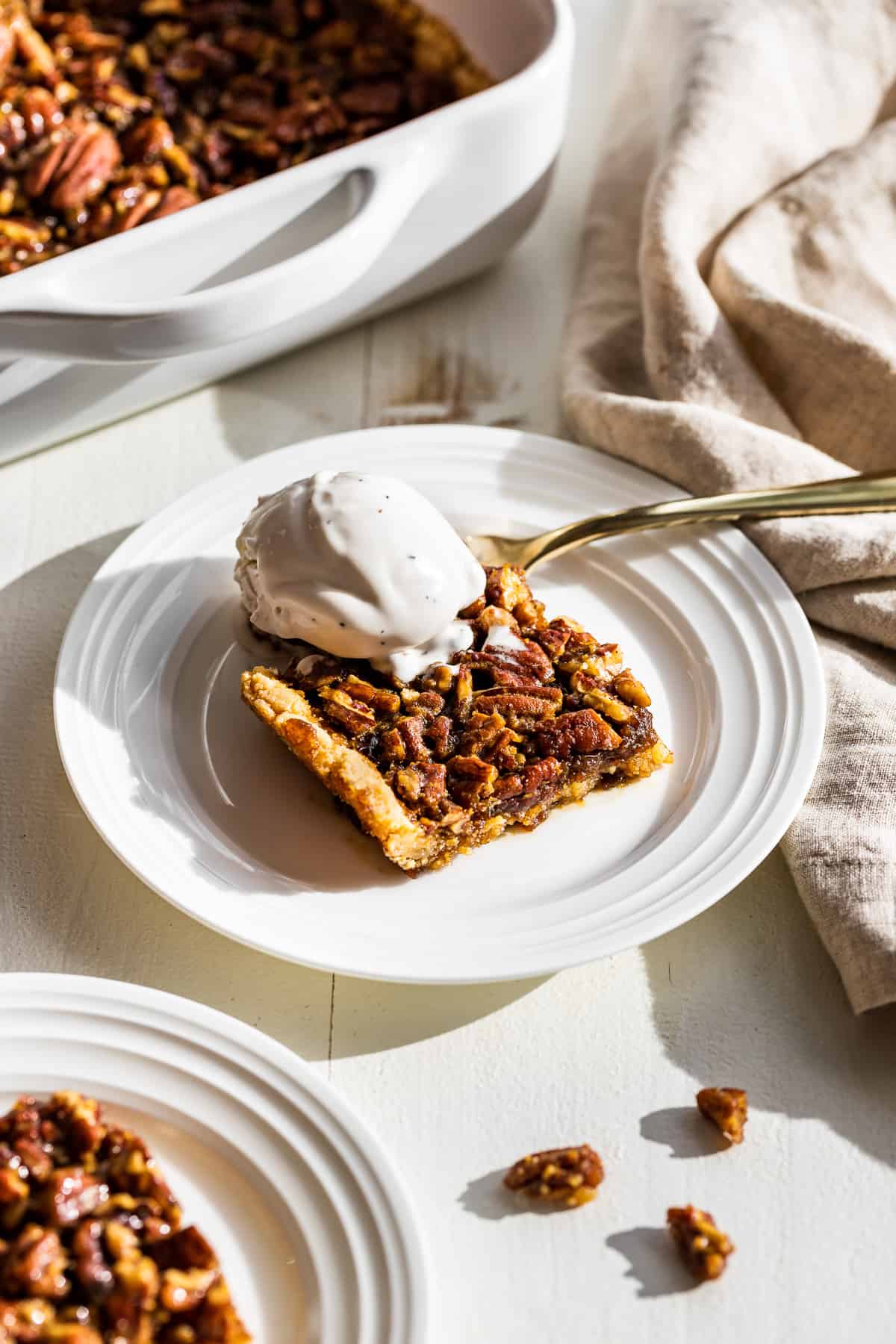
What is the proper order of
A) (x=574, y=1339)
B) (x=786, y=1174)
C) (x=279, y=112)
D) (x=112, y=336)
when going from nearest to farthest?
(x=574, y=1339), (x=786, y=1174), (x=112, y=336), (x=279, y=112)

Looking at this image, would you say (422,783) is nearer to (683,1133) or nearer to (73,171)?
(683,1133)

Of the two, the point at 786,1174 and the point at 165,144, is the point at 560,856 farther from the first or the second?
the point at 165,144

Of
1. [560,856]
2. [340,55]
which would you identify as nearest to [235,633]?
[560,856]

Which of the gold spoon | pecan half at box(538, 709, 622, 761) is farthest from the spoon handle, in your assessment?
pecan half at box(538, 709, 622, 761)

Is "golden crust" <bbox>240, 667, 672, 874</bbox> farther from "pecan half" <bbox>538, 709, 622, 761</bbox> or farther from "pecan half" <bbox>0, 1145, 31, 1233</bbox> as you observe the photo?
"pecan half" <bbox>0, 1145, 31, 1233</bbox>

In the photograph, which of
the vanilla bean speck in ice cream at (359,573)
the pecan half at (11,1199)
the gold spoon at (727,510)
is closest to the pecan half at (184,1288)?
the pecan half at (11,1199)

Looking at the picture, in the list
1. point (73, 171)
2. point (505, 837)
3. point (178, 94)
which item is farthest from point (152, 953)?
point (178, 94)
